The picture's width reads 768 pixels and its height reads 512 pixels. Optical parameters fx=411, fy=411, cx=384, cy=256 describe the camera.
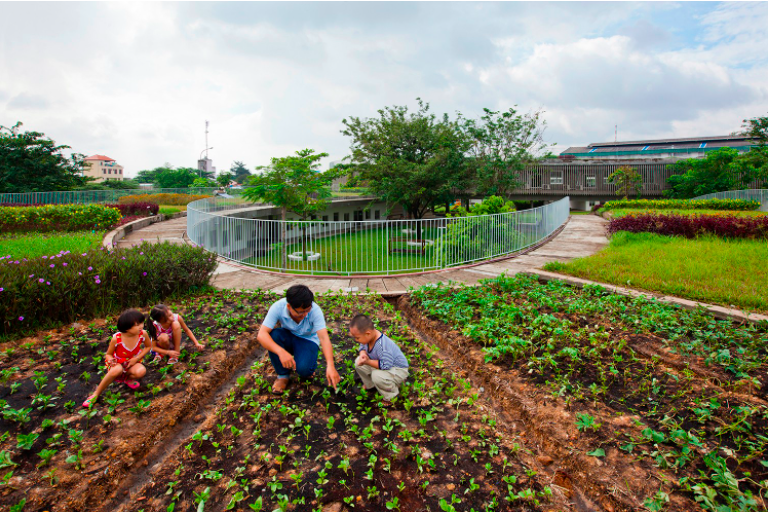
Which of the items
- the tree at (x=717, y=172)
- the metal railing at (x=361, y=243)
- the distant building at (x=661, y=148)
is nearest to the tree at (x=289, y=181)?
the metal railing at (x=361, y=243)

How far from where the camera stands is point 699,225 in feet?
36.7

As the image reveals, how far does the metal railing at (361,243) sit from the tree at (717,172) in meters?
25.3

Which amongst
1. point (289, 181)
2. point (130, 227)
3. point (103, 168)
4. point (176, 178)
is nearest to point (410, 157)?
point (289, 181)

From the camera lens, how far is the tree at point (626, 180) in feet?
101

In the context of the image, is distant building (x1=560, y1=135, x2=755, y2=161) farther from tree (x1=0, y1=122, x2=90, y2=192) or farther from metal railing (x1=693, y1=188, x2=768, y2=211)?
tree (x1=0, y1=122, x2=90, y2=192)

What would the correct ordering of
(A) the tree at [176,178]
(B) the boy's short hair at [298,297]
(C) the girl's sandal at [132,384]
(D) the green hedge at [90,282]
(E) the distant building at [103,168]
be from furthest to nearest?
(E) the distant building at [103,168] → (A) the tree at [176,178] → (D) the green hedge at [90,282] → (C) the girl's sandal at [132,384] → (B) the boy's short hair at [298,297]

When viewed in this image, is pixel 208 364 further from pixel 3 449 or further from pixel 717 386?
pixel 717 386

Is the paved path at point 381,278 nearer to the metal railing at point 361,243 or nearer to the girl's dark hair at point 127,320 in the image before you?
the metal railing at point 361,243

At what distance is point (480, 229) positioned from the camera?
9.77 metres

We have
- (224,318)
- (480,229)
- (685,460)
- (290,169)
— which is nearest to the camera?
(685,460)

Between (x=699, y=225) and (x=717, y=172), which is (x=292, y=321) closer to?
(x=699, y=225)

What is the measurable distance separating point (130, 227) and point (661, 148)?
56.1 meters

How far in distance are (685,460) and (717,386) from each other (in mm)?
1332

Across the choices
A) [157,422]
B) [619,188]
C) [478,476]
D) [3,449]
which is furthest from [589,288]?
[619,188]
